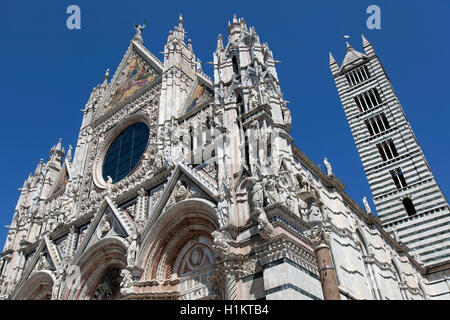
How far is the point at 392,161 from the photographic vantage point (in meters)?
29.8

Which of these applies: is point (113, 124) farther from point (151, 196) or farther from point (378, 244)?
point (378, 244)

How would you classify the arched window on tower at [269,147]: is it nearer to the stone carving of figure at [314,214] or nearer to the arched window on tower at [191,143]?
the stone carving of figure at [314,214]

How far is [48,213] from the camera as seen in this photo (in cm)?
1847

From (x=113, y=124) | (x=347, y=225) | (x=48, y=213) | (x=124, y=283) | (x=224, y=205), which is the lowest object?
(x=124, y=283)

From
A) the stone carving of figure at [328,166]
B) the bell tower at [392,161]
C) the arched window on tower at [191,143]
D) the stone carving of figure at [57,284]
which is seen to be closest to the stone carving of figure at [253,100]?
the arched window on tower at [191,143]

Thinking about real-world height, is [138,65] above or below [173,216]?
above

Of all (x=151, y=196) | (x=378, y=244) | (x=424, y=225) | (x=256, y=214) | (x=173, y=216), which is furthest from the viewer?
(x=424, y=225)

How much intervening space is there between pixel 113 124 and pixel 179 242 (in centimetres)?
972

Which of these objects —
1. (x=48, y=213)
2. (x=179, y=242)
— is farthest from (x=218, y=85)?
(x=48, y=213)

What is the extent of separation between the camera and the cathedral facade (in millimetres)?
9508

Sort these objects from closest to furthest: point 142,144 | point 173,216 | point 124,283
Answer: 1. point 124,283
2. point 173,216
3. point 142,144

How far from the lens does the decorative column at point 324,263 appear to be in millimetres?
8211

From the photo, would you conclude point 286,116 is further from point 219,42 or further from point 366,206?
point 366,206

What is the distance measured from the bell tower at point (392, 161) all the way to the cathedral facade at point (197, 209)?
5.66 meters
